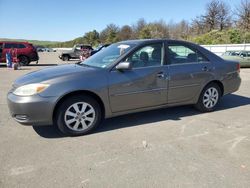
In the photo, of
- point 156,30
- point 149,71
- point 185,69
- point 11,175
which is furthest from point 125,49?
point 156,30

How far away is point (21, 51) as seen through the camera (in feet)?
62.9

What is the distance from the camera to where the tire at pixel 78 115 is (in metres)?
4.32

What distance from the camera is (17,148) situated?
13.0ft

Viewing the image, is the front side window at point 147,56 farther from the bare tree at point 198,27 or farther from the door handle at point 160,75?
the bare tree at point 198,27

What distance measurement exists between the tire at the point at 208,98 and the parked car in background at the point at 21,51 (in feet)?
53.4

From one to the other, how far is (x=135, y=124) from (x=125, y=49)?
1411 millimetres

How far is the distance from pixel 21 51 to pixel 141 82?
16.5m

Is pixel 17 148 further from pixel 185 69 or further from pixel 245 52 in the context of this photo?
pixel 245 52

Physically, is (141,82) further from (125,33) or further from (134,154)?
(125,33)

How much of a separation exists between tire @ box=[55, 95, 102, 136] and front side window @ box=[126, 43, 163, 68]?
1.07 metres

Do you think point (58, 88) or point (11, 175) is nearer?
point (11, 175)

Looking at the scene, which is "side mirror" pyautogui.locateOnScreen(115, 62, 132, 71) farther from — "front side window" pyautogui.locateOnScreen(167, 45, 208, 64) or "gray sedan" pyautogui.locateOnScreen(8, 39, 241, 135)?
"front side window" pyautogui.locateOnScreen(167, 45, 208, 64)

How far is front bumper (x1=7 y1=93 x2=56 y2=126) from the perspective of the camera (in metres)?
4.09

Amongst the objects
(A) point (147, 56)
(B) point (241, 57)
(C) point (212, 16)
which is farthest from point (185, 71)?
(C) point (212, 16)
